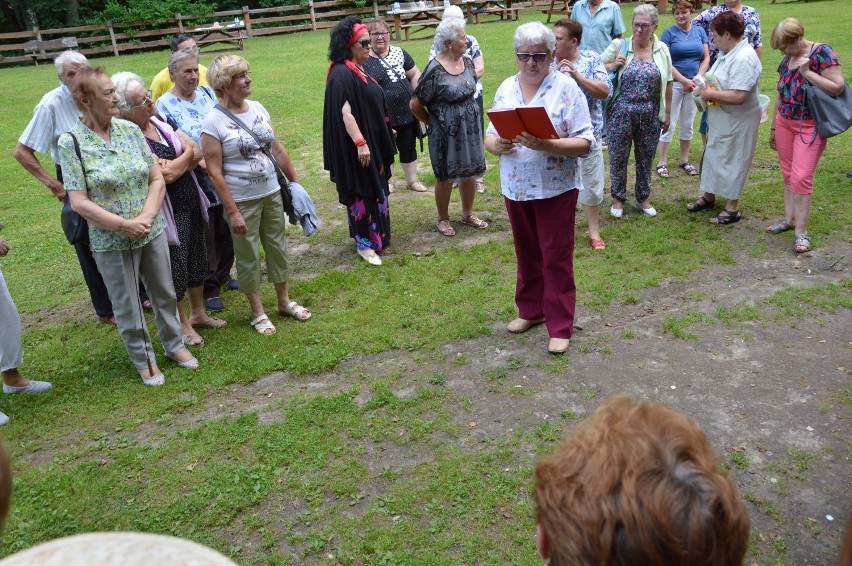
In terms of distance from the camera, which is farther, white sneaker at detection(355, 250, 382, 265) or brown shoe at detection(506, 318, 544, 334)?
white sneaker at detection(355, 250, 382, 265)

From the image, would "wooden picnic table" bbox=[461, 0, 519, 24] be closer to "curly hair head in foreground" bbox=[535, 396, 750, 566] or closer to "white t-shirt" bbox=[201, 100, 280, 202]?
"white t-shirt" bbox=[201, 100, 280, 202]

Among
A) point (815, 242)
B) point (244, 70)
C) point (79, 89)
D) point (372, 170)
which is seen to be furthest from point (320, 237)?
point (815, 242)

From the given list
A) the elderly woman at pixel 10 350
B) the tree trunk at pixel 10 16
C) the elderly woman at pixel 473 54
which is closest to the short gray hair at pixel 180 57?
the elderly woman at pixel 10 350

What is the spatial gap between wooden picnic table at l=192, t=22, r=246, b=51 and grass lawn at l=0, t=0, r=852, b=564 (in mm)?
19642

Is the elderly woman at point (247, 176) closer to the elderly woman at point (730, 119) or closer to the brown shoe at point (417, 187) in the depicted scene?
the brown shoe at point (417, 187)


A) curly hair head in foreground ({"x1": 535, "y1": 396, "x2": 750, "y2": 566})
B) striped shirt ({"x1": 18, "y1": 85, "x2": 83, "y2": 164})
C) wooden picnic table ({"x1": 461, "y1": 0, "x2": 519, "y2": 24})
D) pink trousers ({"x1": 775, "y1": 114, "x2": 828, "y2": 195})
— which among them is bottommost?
pink trousers ({"x1": 775, "y1": 114, "x2": 828, "y2": 195})

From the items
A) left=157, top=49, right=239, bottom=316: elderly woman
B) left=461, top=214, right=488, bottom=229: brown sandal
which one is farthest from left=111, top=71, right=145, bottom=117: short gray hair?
left=461, top=214, right=488, bottom=229: brown sandal

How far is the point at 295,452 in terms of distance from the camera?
152 inches

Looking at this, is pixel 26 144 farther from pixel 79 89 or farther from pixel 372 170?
pixel 372 170

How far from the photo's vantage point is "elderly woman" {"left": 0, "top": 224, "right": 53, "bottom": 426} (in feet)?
14.7

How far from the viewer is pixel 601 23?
7.92 metres

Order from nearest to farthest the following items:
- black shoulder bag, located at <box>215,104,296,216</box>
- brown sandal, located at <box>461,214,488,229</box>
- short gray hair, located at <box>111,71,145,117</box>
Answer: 1. short gray hair, located at <box>111,71,145,117</box>
2. black shoulder bag, located at <box>215,104,296,216</box>
3. brown sandal, located at <box>461,214,488,229</box>

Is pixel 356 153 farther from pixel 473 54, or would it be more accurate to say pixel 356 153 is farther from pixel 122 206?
pixel 122 206

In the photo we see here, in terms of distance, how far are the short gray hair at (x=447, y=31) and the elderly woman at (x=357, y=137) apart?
0.65 metres
